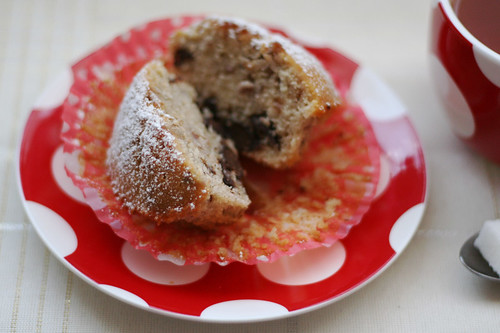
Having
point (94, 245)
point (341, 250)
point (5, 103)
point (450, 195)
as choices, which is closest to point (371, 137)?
point (450, 195)

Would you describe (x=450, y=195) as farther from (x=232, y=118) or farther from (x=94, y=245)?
(x=94, y=245)

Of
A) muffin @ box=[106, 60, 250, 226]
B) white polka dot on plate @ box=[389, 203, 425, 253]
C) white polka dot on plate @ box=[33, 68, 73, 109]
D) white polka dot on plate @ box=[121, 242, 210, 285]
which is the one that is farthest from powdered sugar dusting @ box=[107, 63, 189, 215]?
white polka dot on plate @ box=[389, 203, 425, 253]

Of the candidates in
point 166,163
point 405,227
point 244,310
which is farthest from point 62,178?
point 405,227

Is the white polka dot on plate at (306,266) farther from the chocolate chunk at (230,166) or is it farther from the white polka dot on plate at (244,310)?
the chocolate chunk at (230,166)

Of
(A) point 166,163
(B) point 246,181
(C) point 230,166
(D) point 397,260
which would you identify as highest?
(A) point 166,163

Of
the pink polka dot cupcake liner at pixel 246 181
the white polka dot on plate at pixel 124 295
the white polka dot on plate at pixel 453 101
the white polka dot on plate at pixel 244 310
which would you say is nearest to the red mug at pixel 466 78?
the white polka dot on plate at pixel 453 101

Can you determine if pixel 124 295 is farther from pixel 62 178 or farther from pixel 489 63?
pixel 489 63

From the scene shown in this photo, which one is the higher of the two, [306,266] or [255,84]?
[255,84]
